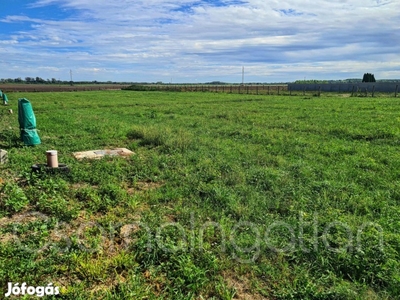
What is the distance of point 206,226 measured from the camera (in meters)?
3.61

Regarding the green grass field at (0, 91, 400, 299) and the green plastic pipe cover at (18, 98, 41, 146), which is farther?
the green plastic pipe cover at (18, 98, 41, 146)

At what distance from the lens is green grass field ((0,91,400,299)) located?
269cm

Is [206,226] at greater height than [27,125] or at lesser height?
lesser

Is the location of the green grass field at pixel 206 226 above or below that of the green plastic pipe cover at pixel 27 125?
below

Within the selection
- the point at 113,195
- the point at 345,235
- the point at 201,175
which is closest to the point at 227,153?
the point at 201,175

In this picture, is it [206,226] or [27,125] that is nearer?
[206,226]

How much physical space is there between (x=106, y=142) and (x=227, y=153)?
349cm

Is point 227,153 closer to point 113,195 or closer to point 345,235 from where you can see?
point 113,195

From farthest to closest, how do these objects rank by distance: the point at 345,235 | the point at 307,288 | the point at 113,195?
the point at 113,195
the point at 345,235
the point at 307,288

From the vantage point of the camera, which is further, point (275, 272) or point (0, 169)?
point (0, 169)

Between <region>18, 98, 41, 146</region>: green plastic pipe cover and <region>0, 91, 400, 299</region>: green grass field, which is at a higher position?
<region>18, 98, 41, 146</region>: green plastic pipe cover

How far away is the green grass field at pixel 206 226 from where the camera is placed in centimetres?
269

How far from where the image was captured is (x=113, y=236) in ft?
11.2

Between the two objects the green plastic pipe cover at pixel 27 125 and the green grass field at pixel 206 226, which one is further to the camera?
the green plastic pipe cover at pixel 27 125
